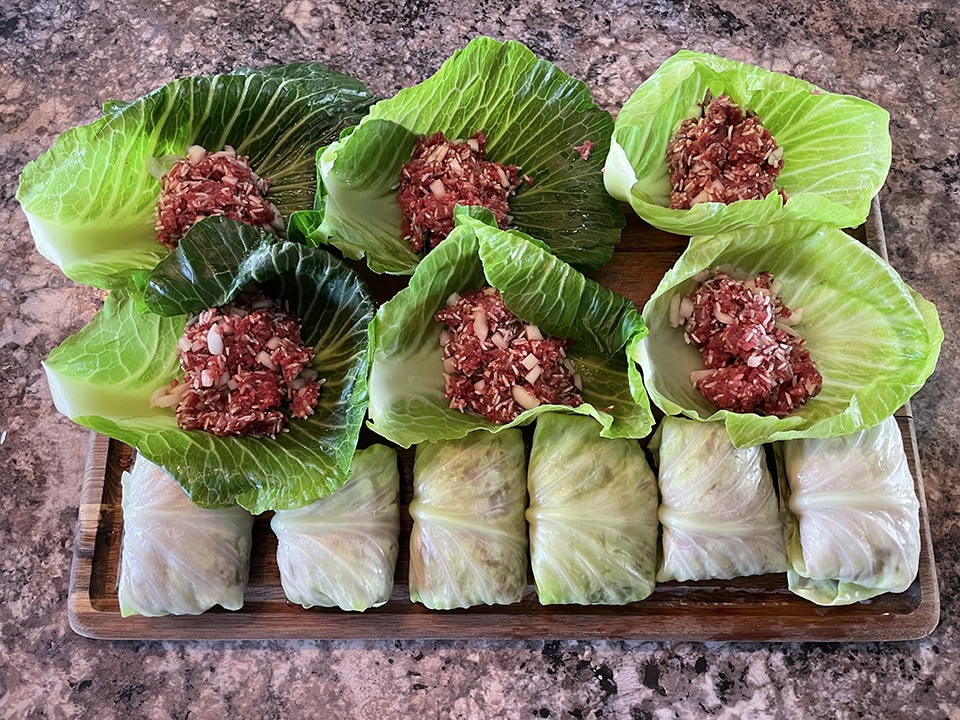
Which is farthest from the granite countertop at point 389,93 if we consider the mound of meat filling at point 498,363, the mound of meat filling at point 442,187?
the mound of meat filling at point 498,363

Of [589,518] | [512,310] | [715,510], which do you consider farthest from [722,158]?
[589,518]

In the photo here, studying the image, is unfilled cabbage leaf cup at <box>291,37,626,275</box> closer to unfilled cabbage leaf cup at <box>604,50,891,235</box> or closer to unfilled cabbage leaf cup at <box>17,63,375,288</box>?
unfilled cabbage leaf cup at <box>604,50,891,235</box>

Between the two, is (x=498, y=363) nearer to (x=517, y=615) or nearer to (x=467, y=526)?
(x=467, y=526)

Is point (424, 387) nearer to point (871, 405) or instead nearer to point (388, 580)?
point (388, 580)

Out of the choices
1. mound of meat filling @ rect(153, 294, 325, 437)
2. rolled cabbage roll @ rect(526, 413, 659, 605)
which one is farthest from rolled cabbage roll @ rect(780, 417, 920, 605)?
mound of meat filling @ rect(153, 294, 325, 437)

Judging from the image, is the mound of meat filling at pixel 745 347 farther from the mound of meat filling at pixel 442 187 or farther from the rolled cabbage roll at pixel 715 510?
the mound of meat filling at pixel 442 187

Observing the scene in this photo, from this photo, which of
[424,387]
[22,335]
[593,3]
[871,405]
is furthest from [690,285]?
[22,335]
